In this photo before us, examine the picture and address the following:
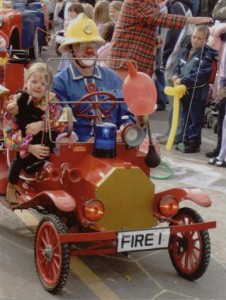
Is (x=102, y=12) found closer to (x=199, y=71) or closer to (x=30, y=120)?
(x=199, y=71)

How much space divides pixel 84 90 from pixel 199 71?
3314 mm

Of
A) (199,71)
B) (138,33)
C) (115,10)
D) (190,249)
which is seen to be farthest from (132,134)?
(115,10)

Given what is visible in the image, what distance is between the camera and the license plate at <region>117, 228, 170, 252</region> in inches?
168

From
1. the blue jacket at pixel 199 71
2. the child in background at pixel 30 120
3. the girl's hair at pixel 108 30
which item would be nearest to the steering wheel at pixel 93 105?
the child in background at pixel 30 120

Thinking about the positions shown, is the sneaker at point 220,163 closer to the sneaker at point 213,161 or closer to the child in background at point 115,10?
the sneaker at point 213,161

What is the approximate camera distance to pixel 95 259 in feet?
16.5

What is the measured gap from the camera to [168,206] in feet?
15.2

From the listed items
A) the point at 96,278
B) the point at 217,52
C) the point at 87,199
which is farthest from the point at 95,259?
the point at 217,52

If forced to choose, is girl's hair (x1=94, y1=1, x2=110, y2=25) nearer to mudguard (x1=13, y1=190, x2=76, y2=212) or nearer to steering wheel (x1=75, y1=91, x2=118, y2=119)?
steering wheel (x1=75, y1=91, x2=118, y2=119)

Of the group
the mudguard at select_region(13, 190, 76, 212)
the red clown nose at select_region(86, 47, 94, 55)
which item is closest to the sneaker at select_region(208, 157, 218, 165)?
the red clown nose at select_region(86, 47, 94, 55)

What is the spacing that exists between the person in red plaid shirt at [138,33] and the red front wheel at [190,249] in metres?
3.05

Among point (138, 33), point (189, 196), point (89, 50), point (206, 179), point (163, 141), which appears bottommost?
point (163, 141)

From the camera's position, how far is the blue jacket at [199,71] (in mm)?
8250

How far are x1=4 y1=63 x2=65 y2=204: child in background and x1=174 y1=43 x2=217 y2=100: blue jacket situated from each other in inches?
141
